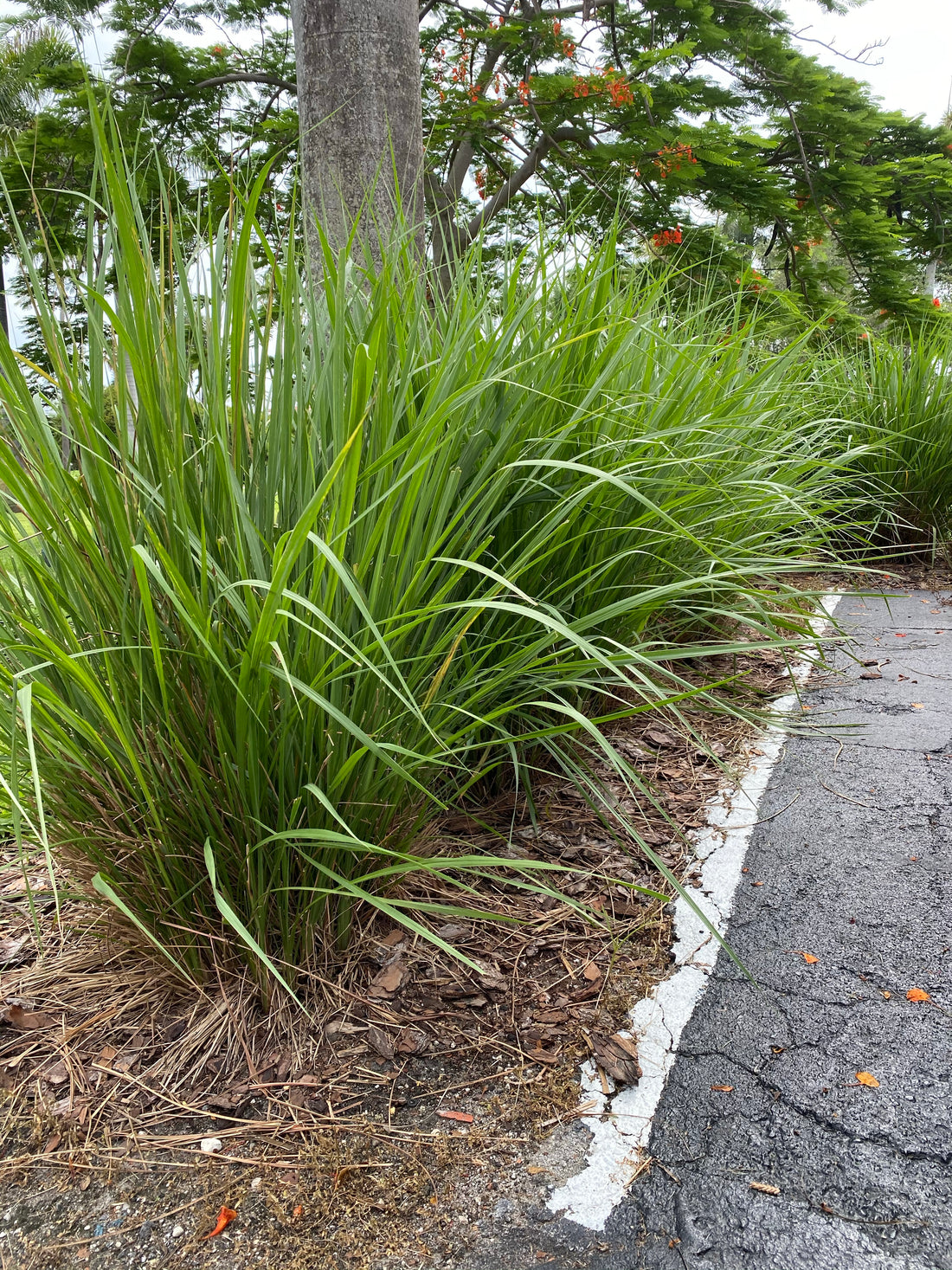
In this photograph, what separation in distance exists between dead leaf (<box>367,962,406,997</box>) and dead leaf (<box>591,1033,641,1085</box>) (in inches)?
15.4

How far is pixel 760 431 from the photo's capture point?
3227mm

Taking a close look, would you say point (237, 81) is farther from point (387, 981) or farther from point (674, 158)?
point (387, 981)

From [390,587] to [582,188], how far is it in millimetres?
8117

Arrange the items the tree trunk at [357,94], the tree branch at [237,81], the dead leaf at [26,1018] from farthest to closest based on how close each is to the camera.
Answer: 1. the tree branch at [237,81]
2. the tree trunk at [357,94]
3. the dead leaf at [26,1018]

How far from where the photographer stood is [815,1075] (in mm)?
1433

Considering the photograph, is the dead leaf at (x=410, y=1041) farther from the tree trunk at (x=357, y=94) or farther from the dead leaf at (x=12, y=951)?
the tree trunk at (x=357, y=94)

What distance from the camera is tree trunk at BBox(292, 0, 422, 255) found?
3564mm

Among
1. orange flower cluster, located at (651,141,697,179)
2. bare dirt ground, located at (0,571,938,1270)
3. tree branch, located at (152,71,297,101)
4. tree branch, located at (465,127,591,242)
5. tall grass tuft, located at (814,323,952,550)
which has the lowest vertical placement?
bare dirt ground, located at (0,571,938,1270)

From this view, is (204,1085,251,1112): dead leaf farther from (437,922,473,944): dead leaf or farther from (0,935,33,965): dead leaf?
(0,935,33,965): dead leaf

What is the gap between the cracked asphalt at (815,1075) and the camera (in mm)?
1161

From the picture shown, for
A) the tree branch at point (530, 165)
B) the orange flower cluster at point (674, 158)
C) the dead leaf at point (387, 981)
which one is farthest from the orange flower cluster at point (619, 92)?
the dead leaf at point (387, 981)

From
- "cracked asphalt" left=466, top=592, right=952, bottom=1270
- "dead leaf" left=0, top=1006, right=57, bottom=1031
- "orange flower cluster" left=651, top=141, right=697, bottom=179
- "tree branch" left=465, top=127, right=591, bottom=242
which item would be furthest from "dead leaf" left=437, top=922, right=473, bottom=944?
"tree branch" left=465, top=127, right=591, bottom=242

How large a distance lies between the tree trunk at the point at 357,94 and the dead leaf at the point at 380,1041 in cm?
316

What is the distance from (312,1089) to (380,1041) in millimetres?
146
